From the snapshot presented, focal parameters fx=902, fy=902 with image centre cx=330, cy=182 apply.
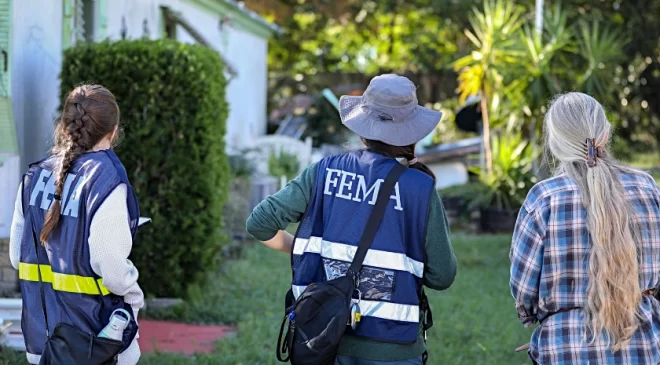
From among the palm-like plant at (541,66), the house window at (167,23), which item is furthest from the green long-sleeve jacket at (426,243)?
the palm-like plant at (541,66)

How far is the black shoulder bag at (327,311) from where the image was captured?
10.3 ft

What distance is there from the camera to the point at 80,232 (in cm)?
337

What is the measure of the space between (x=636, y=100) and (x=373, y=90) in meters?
18.7

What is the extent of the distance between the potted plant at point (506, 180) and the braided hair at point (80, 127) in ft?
30.3

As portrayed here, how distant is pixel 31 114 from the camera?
23.1 feet

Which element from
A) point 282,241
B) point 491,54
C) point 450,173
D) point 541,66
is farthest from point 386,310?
point 450,173

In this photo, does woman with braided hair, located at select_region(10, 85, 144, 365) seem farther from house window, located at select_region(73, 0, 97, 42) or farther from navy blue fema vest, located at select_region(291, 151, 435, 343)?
house window, located at select_region(73, 0, 97, 42)

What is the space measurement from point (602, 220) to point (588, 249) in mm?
119

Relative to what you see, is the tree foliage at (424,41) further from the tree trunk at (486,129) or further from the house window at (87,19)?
the house window at (87,19)

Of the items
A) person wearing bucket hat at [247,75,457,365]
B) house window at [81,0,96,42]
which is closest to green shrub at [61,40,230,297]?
house window at [81,0,96,42]

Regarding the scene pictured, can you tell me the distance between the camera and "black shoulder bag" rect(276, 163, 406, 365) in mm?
3133

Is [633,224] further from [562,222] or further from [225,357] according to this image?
[225,357]

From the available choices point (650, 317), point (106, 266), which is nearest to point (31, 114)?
point (106, 266)

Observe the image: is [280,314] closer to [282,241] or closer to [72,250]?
[282,241]
